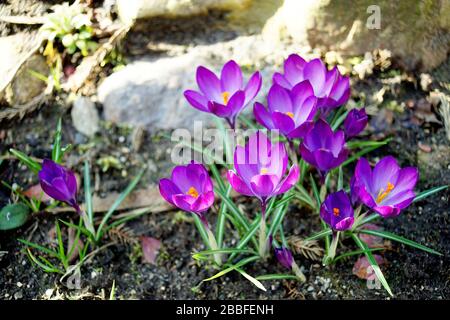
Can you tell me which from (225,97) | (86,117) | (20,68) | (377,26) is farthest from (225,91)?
(20,68)

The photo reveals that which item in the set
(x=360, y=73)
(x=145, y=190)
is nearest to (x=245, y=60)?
(x=360, y=73)

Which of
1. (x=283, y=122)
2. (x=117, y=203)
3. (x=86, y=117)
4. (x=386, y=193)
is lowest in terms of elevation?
(x=117, y=203)

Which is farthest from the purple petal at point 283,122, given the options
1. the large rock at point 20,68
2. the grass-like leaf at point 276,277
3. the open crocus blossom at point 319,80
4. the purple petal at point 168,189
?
the large rock at point 20,68

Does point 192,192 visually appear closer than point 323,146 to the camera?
Yes

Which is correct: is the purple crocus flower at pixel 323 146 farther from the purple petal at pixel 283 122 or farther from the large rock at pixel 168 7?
the large rock at pixel 168 7

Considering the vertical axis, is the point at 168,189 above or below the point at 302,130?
below

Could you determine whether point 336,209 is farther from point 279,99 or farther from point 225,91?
point 225,91
